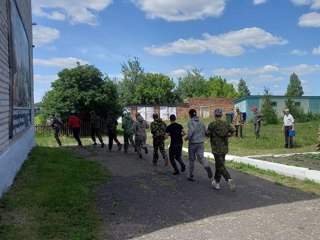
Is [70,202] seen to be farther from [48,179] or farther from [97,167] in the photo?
[97,167]

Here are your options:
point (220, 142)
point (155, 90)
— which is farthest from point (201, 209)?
point (155, 90)

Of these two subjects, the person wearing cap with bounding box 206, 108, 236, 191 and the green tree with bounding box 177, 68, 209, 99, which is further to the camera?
the green tree with bounding box 177, 68, 209, 99

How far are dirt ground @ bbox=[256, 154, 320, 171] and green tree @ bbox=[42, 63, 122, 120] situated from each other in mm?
16946

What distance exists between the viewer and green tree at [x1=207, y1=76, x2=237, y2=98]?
318 feet

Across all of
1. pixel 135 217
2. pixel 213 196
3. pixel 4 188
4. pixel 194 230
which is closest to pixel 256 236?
pixel 194 230

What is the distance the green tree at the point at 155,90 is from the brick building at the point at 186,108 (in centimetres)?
1226

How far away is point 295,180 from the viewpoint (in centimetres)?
1077

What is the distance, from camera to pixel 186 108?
200ft

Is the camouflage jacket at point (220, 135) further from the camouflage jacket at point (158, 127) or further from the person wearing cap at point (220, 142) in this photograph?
the camouflage jacket at point (158, 127)

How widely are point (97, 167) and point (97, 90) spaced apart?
17.2m

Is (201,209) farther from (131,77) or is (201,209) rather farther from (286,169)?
(131,77)

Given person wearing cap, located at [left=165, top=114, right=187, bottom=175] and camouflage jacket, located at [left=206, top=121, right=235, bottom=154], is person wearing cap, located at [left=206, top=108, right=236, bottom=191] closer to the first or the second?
camouflage jacket, located at [left=206, top=121, right=235, bottom=154]

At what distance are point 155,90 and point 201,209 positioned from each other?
6664 centimetres

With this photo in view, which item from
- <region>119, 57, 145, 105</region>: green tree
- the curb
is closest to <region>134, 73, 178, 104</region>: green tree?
<region>119, 57, 145, 105</region>: green tree
